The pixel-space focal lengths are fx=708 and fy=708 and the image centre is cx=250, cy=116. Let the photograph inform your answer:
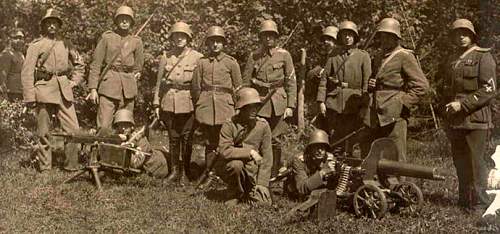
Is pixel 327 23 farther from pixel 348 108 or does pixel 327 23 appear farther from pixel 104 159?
pixel 104 159

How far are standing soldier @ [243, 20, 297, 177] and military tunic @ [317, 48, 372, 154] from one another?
45cm

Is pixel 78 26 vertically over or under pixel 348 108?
over

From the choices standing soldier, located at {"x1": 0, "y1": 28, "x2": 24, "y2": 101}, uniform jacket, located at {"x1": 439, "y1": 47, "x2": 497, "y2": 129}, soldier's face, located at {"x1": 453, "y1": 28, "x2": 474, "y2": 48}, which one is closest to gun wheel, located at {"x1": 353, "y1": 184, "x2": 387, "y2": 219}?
uniform jacket, located at {"x1": 439, "y1": 47, "x2": 497, "y2": 129}

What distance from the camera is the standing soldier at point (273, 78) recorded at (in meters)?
9.41

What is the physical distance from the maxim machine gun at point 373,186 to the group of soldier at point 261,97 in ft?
0.85

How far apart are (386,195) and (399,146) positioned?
916mm

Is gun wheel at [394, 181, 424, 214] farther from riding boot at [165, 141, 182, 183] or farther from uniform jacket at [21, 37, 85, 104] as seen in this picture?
uniform jacket at [21, 37, 85, 104]

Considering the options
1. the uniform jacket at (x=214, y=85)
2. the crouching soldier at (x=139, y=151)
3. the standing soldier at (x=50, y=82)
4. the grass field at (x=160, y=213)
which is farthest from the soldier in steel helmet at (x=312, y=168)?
the standing soldier at (x=50, y=82)

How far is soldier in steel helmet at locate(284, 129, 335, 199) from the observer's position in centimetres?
816

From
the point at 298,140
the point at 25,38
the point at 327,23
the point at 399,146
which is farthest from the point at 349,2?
the point at 25,38

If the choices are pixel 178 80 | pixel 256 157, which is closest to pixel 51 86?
pixel 178 80

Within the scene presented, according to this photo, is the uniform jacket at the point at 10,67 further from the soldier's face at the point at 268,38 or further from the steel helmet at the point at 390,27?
the steel helmet at the point at 390,27

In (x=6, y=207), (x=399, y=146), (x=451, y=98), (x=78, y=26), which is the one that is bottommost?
(x=6, y=207)

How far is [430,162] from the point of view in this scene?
11.4 m
